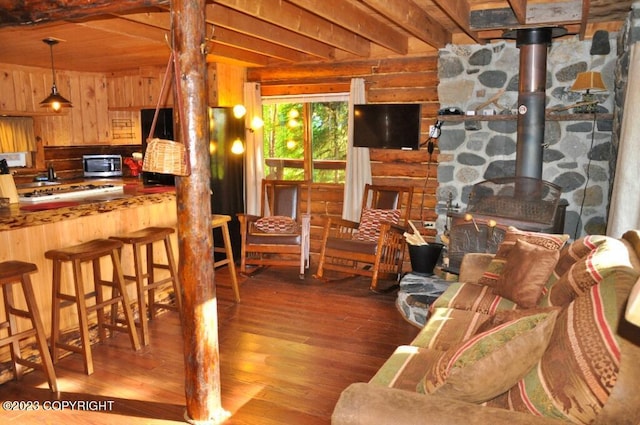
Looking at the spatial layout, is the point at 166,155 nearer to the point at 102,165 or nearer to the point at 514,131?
the point at 514,131

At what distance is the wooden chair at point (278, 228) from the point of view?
543cm

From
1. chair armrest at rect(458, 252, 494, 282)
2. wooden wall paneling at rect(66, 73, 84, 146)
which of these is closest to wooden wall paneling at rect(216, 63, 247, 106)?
wooden wall paneling at rect(66, 73, 84, 146)

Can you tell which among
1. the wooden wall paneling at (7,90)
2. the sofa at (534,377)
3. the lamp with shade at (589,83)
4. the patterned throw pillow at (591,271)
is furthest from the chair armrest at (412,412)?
the wooden wall paneling at (7,90)

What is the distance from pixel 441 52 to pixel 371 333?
280 cm

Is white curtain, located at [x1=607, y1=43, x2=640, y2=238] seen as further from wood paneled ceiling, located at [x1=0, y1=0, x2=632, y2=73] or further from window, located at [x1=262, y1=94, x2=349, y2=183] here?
window, located at [x1=262, y1=94, x2=349, y2=183]

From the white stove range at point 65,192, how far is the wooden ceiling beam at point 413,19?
3199mm

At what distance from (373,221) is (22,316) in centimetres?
326

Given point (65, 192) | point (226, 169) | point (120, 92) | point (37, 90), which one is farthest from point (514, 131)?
point (37, 90)

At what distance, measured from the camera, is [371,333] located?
393 cm

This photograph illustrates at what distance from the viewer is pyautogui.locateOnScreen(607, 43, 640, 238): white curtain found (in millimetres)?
3398

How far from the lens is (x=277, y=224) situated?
570 centimetres

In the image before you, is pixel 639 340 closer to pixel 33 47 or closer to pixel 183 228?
pixel 183 228

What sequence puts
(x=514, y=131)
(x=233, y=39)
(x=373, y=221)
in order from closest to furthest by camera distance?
(x=233, y=39) < (x=514, y=131) < (x=373, y=221)

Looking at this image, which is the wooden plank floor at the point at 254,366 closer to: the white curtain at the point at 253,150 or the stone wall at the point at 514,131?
the stone wall at the point at 514,131
